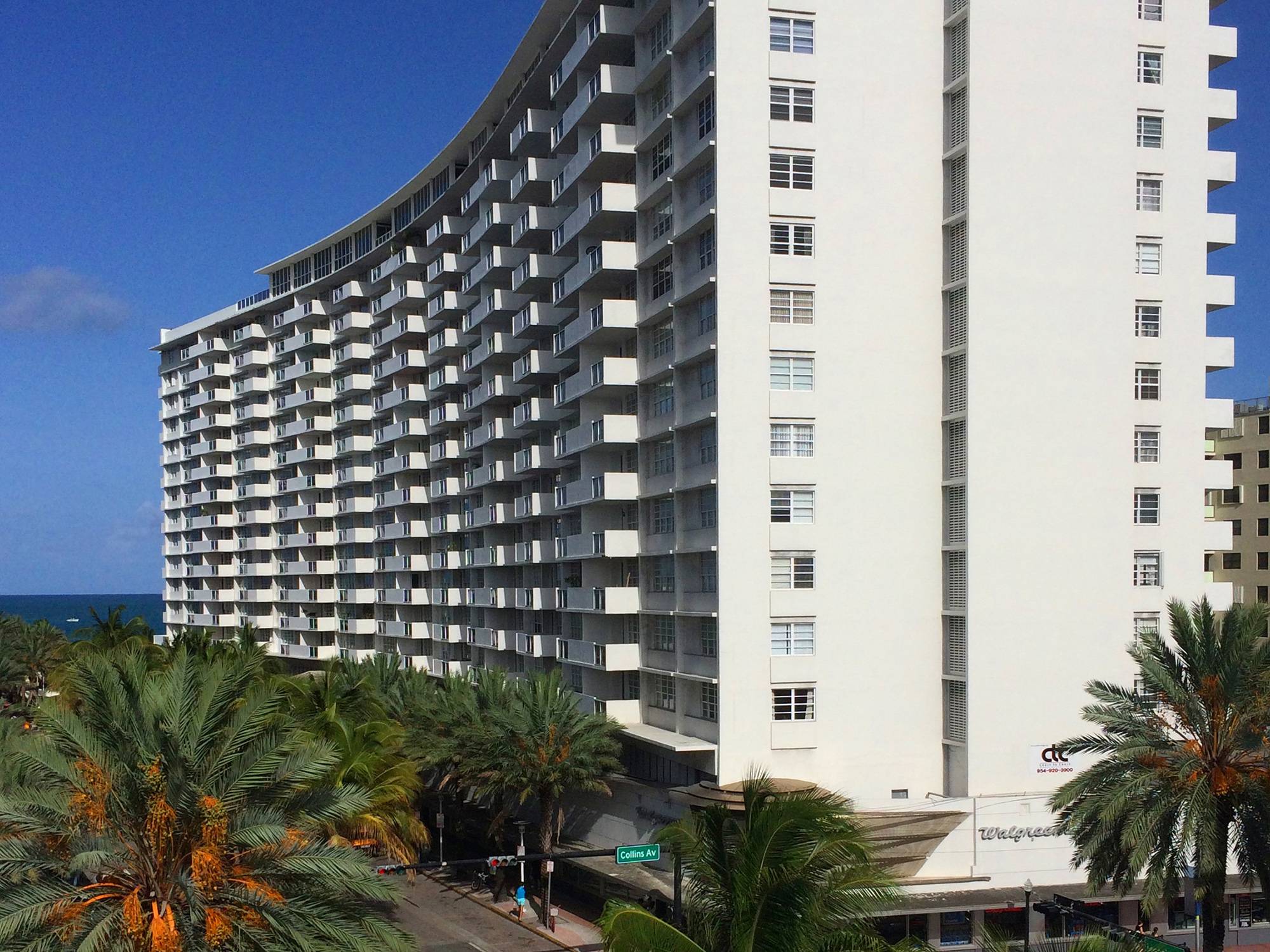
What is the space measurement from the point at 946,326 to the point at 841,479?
734cm

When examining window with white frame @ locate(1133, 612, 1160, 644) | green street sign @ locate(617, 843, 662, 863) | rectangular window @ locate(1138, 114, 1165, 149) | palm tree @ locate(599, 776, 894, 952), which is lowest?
green street sign @ locate(617, 843, 662, 863)

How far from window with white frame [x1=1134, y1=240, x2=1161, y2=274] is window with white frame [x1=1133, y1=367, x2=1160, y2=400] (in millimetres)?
3727

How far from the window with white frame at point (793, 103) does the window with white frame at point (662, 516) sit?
608 inches

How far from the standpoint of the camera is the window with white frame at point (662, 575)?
5053 cm

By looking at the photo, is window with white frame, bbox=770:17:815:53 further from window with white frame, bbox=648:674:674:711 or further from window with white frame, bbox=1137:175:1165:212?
window with white frame, bbox=648:674:674:711

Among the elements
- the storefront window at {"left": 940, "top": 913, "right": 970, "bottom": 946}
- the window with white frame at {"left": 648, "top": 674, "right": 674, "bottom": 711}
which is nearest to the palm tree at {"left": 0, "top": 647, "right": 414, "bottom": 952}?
the storefront window at {"left": 940, "top": 913, "right": 970, "bottom": 946}

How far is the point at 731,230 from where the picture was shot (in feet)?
149

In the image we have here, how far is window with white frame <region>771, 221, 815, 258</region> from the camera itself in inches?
1816

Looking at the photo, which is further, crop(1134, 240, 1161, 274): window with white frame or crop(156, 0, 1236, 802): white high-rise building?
crop(1134, 240, 1161, 274): window with white frame

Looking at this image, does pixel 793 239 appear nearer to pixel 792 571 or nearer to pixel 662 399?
pixel 662 399

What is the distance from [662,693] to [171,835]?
32.2 m

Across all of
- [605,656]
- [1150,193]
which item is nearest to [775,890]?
[605,656]

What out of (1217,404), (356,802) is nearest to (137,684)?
(356,802)

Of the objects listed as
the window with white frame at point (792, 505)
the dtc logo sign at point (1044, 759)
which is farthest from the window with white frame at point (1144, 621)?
the window with white frame at point (792, 505)
